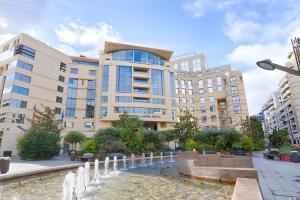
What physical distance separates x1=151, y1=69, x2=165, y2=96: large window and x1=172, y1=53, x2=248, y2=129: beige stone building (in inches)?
672

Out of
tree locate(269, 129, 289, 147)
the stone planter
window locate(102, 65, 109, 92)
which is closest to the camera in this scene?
the stone planter

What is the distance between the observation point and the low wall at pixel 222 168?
Answer: 9000mm

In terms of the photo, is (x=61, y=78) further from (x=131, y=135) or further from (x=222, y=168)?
(x=222, y=168)

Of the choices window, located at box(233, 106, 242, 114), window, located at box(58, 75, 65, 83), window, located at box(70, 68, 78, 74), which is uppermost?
window, located at box(70, 68, 78, 74)

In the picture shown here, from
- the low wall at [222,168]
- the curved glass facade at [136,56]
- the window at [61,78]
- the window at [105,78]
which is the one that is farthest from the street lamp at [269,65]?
the window at [61,78]

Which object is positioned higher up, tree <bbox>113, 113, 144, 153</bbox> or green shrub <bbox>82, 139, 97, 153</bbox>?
tree <bbox>113, 113, 144, 153</bbox>

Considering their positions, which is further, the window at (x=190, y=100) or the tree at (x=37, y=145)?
the window at (x=190, y=100)

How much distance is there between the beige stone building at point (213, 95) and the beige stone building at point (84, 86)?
17.0 metres

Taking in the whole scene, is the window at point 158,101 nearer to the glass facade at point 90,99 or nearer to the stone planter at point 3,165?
the glass facade at point 90,99

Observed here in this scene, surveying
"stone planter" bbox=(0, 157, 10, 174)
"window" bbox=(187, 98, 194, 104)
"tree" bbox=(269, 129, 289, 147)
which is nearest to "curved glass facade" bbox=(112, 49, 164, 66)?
"window" bbox=(187, 98, 194, 104)

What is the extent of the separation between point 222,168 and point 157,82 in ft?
137

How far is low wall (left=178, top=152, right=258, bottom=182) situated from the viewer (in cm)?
900

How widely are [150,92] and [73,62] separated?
22.4m

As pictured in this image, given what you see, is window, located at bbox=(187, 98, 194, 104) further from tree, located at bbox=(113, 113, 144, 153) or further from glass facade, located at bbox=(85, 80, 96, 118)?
tree, located at bbox=(113, 113, 144, 153)
